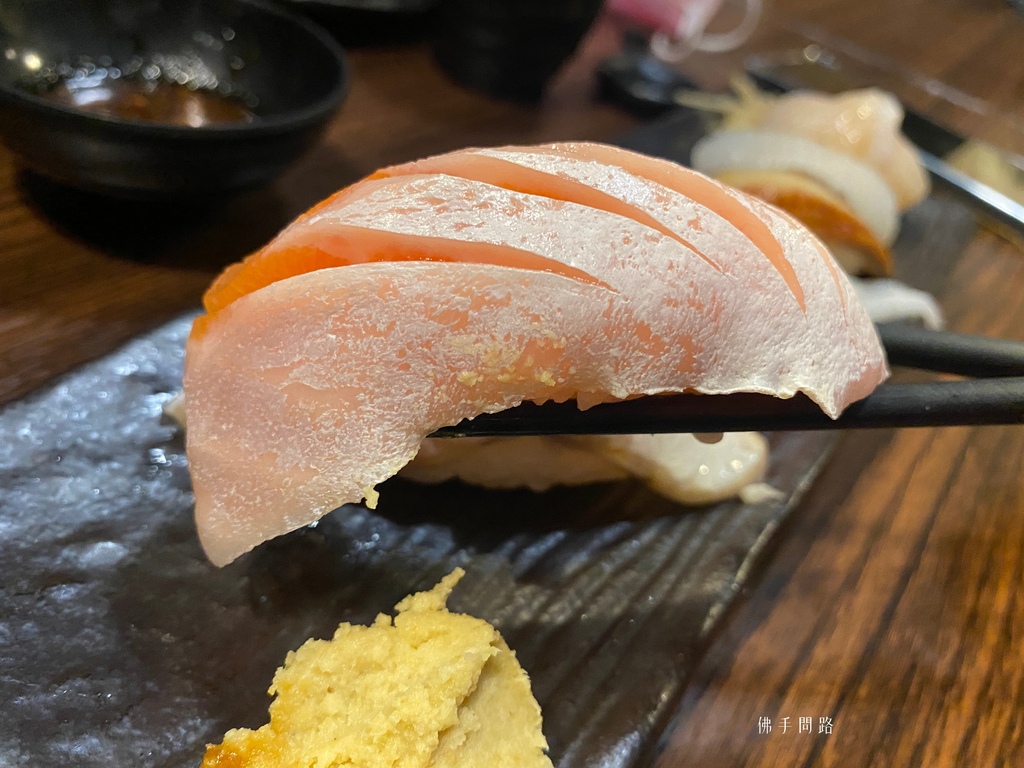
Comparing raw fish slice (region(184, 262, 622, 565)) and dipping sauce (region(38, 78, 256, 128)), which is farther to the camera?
dipping sauce (region(38, 78, 256, 128))

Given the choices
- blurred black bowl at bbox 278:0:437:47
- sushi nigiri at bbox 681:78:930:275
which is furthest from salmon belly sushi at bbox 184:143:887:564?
blurred black bowl at bbox 278:0:437:47

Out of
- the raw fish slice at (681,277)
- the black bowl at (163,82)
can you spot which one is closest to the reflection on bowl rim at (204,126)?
the black bowl at (163,82)

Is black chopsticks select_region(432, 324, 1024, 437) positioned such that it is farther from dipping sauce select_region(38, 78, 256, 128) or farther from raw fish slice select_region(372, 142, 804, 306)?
dipping sauce select_region(38, 78, 256, 128)

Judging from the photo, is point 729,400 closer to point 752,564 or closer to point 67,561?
point 752,564

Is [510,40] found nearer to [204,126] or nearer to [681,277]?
[204,126]

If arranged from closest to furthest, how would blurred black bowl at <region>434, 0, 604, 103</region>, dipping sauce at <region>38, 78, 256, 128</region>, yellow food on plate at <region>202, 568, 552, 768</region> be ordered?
yellow food on plate at <region>202, 568, 552, 768</region> → dipping sauce at <region>38, 78, 256, 128</region> → blurred black bowl at <region>434, 0, 604, 103</region>

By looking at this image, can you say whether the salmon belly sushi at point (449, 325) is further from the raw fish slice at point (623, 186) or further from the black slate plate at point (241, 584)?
the black slate plate at point (241, 584)

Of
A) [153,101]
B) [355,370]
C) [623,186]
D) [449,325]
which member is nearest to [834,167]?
[623,186]
